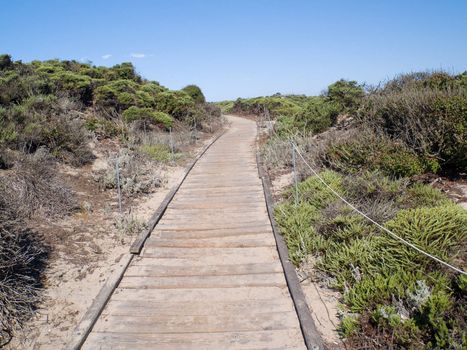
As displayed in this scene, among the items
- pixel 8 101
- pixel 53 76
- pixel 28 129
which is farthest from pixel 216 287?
pixel 53 76

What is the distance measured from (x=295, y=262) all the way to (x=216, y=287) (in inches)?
51.1

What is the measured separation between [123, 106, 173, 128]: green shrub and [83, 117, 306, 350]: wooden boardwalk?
28.9 ft

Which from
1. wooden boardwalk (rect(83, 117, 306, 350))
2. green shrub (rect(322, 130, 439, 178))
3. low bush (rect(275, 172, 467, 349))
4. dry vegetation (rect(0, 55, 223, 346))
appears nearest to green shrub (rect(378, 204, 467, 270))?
low bush (rect(275, 172, 467, 349))

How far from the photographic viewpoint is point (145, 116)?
54.8 ft

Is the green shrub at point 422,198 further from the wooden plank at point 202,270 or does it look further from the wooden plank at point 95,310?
the wooden plank at point 95,310

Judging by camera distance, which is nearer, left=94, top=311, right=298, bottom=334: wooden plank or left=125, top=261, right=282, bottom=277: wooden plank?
left=94, top=311, right=298, bottom=334: wooden plank

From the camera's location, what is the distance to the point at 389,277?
428 cm

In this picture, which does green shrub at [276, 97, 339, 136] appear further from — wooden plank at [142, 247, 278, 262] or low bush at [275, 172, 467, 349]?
wooden plank at [142, 247, 278, 262]

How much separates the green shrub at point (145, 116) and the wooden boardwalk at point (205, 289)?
882 cm

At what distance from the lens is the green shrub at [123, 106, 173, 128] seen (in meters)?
15.9

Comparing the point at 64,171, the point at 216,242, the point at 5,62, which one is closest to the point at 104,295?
the point at 216,242

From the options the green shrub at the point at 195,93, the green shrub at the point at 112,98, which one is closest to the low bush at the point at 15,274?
the green shrub at the point at 112,98

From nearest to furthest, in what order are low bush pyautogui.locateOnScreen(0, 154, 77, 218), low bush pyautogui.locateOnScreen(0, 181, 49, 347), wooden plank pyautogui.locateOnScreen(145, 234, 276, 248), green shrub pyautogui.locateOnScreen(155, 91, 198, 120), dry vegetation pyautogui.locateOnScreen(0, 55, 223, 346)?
low bush pyautogui.locateOnScreen(0, 181, 49, 347)
dry vegetation pyautogui.locateOnScreen(0, 55, 223, 346)
wooden plank pyautogui.locateOnScreen(145, 234, 276, 248)
low bush pyautogui.locateOnScreen(0, 154, 77, 218)
green shrub pyautogui.locateOnScreen(155, 91, 198, 120)

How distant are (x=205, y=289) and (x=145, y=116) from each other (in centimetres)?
1309
